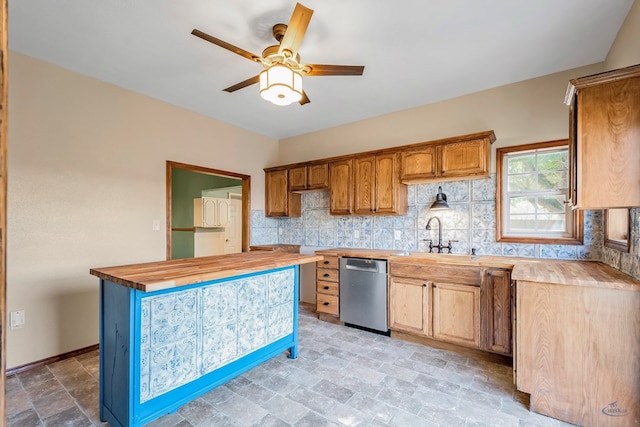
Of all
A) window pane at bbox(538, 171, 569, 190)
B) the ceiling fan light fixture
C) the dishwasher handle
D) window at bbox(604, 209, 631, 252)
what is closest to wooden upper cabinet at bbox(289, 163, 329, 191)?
the dishwasher handle

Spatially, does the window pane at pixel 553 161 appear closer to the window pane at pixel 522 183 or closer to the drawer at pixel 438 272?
the window pane at pixel 522 183

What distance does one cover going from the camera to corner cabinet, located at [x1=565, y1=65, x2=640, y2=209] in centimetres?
159

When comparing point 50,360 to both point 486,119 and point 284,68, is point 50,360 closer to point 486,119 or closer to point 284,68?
point 284,68

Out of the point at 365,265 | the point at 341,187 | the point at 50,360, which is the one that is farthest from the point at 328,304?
the point at 50,360

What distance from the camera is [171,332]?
5.76ft

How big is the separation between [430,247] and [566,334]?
163 cm

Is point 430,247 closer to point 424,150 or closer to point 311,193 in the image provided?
point 424,150

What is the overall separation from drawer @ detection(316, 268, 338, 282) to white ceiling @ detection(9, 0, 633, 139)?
212 centimetres

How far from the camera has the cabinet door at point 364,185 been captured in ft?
11.8

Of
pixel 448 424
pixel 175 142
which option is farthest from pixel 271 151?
pixel 448 424

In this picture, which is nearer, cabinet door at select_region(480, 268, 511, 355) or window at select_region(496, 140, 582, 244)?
cabinet door at select_region(480, 268, 511, 355)

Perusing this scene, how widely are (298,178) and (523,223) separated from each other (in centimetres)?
289

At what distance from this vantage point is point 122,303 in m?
1.62
